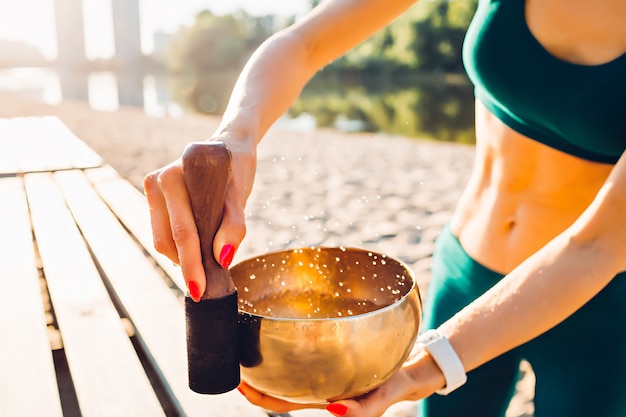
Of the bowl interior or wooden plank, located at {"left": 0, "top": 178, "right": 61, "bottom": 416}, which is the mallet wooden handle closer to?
the bowl interior

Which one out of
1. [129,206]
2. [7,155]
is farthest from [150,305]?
[7,155]

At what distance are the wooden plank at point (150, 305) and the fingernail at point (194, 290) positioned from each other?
1.83 feet

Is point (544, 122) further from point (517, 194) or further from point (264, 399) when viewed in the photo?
point (264, 399)

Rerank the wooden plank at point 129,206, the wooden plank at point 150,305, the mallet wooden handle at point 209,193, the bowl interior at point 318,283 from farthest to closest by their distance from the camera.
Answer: the wooden plank at point 129,206 < the wooden plank at point 150,305 < the bowl interior at point 318,283 < the mallet wooden handle at point 209,193

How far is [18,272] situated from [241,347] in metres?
1.62

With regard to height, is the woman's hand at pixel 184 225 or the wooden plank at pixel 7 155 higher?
the woman's hand at pixel 184 225

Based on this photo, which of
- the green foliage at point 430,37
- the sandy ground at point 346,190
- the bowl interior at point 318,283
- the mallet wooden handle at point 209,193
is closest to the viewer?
the mallet wooden handle at point 209,193

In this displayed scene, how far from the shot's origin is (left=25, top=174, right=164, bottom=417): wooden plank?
4.55 ft

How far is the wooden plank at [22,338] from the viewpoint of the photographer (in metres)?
1.41

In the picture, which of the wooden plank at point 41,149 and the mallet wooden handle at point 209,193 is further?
the wooden plank at point 41,149

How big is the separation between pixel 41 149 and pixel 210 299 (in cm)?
446

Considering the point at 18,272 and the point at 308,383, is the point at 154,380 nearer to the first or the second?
the point at 18,272

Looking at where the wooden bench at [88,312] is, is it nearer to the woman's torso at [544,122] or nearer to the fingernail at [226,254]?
the fingernail at [226,254]

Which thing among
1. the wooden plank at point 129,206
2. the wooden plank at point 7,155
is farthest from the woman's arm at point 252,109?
the wooden plank at point 7,155
